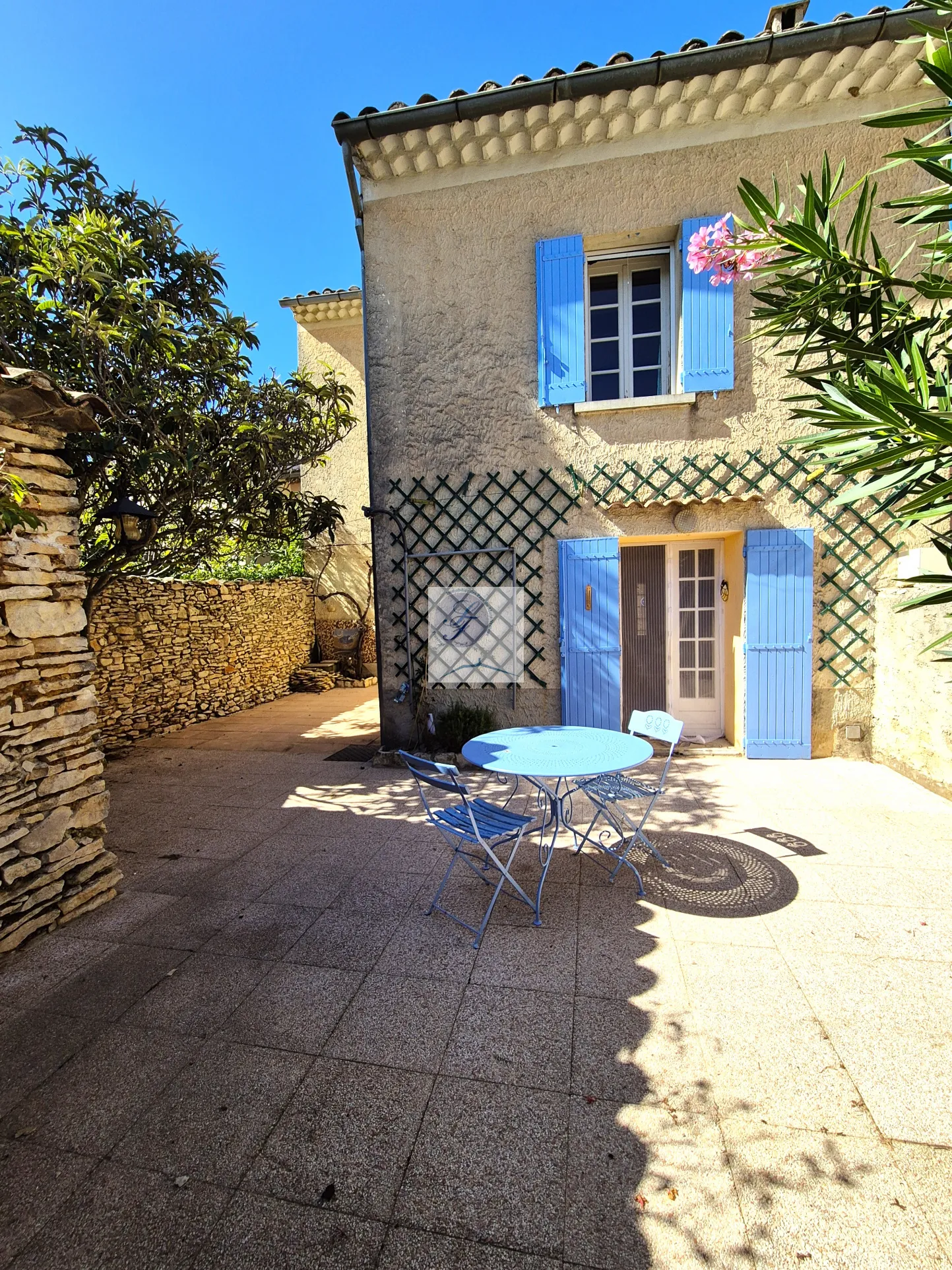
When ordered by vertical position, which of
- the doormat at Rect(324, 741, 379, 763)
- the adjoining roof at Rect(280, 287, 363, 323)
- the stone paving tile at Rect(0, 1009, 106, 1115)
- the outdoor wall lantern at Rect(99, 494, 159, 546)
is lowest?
the stone paving tile at Rect(0, 1009, 106, 1115)

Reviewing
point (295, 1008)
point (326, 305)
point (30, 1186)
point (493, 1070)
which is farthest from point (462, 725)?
point (326, 305)

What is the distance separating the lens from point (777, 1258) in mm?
1377

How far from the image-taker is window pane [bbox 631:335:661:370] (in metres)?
5.41

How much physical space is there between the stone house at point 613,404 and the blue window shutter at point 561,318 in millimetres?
19

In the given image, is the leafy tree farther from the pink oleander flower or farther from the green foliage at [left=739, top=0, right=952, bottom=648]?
the green foliage at [left=739, top=0, right=952, bottom=648]

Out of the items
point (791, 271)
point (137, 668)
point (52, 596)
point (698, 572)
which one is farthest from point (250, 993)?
point (137, 668)

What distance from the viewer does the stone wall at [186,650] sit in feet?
22.1

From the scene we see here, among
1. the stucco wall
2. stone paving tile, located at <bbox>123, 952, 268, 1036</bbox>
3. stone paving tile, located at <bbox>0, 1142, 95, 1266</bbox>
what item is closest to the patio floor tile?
stone paving tile, located at <bbox>123, 952, 268, 1036</bbox>

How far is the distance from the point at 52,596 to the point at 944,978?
4595mm

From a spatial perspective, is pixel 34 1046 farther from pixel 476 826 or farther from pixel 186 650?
pixel 186 650

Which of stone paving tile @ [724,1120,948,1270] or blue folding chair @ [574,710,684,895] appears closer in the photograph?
stone paving tile @ [724,1120,948,1270]

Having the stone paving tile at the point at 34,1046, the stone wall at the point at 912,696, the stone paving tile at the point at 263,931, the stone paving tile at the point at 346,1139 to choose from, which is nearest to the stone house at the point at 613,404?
the stone wall at the point at 912,696

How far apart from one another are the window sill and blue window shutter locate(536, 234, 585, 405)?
11 cm

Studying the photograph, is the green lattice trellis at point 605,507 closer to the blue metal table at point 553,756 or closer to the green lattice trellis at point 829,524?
the green lattice trellis at point 829,524
